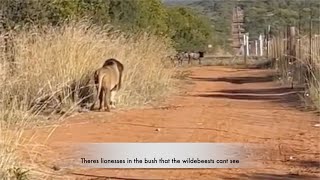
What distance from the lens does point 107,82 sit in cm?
1195

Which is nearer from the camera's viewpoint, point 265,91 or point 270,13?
point 265,91

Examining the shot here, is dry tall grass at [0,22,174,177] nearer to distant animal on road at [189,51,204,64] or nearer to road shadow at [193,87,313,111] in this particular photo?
road shadow at [193,87,313,111]

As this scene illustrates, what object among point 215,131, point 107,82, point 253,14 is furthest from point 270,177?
point 253,14

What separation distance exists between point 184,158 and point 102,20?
10238 millimetres

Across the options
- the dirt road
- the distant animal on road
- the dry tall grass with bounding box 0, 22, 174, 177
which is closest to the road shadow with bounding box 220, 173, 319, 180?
the dirt road

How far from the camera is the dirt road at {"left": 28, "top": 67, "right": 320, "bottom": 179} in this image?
675cm

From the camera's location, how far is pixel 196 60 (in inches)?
1528

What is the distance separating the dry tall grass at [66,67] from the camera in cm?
965

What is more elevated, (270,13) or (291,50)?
(270,13)

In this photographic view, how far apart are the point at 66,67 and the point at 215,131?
3675 millimetres

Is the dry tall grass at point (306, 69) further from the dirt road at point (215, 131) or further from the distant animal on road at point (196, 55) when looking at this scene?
the distant animal on road at point (196, 55)

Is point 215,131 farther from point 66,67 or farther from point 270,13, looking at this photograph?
point 270,13

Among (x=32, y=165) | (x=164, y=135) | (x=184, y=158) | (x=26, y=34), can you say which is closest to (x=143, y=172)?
(x=184, y=158)

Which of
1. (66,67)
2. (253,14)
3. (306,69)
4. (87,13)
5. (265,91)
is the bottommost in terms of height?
(265,91)
